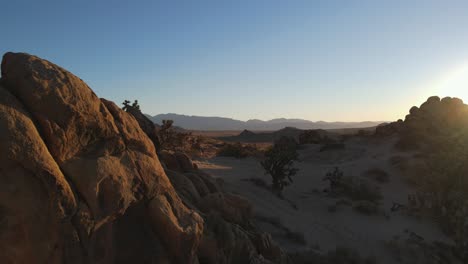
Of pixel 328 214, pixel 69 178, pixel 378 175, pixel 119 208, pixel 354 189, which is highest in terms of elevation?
pixel 69 178

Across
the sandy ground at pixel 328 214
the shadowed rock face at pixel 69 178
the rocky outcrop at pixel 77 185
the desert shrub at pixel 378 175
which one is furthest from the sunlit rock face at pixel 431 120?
the shadowed rock face at pixel 69 178

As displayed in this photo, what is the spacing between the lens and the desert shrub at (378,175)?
2202 centimetres

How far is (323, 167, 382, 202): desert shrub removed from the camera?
60.2ft

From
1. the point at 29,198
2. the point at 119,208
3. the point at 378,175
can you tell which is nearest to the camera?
the point at 29,198

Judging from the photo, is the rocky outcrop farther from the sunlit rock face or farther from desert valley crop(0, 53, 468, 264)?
the sunlit rock face

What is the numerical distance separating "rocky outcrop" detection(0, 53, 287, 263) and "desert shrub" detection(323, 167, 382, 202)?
1374cm

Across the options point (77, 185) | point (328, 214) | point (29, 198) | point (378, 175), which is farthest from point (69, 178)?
point (378, 175)

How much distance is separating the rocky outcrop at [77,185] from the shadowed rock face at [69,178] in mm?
12

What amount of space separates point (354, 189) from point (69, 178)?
1687cm

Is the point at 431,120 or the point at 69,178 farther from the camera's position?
the point at 431,120

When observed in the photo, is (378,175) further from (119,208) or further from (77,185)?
(77,185)

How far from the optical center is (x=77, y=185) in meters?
4.51

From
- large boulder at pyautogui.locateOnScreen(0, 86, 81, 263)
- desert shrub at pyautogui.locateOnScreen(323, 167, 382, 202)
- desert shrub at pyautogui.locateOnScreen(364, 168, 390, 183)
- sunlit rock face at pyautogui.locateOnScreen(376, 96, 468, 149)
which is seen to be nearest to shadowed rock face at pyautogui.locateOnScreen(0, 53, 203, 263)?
large boulder at pyautogui.locateOnScreen(0, 86, 81, 263)

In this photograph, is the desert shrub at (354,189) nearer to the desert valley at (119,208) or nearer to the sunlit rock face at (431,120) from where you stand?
the desert valley at (119,208)
